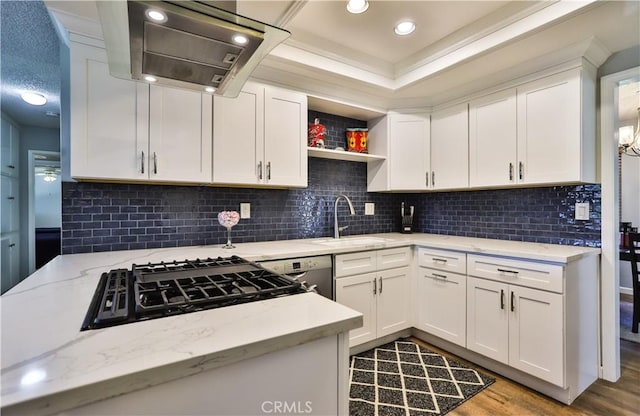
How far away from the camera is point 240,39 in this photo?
1134 millimetres

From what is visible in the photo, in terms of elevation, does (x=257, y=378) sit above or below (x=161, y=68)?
below

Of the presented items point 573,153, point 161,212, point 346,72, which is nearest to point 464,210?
point 573,153

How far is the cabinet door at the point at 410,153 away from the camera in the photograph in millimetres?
3051

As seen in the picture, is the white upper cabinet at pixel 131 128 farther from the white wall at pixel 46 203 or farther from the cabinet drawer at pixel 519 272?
the white wall at pixel 46 203

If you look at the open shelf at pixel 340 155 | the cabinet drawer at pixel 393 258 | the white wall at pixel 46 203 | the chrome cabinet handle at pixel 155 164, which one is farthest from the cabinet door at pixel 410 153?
the white wall at pixel 46 203

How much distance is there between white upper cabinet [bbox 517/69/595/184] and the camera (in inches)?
81.7

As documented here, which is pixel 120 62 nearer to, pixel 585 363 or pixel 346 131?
pixel 346 131

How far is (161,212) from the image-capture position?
7.29ft

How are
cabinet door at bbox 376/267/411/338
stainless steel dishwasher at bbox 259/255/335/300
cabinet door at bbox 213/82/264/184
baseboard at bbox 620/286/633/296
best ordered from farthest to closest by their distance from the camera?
baseboard at bbox 620/286/633/296 < cabinet door at bbox 376/267/411/338 < cabinet door at bbox 213/82/264/184 < stainless steel dishwasher at bbox 259/255/335/300

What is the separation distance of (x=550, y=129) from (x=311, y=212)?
197 cm

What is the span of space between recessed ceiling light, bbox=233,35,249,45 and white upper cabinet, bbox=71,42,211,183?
1067 mm

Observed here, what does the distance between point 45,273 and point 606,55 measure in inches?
141

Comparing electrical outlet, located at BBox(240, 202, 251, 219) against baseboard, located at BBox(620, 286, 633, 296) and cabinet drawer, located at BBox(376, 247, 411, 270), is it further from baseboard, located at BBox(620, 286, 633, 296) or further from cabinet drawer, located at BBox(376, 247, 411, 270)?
baseboard, located at BBox(620, 286, 633, 296)

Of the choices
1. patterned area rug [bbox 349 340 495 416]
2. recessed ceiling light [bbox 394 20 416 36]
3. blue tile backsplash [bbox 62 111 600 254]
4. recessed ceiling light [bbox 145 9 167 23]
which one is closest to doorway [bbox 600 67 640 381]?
blue tile backsplash [bbox 62 111 600 254]
